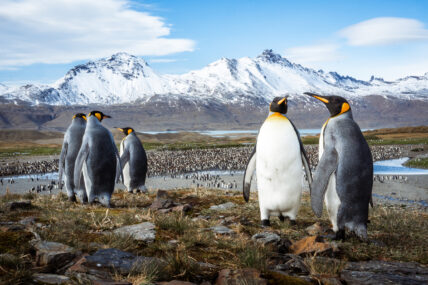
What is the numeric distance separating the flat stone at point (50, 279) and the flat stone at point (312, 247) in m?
2.32

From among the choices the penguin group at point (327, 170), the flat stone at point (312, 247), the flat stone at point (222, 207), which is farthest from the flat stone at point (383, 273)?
the flat stone at point (222, 207)

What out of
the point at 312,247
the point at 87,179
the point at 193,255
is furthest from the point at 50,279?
the point at 87,179

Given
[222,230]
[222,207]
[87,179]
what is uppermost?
[87,179]

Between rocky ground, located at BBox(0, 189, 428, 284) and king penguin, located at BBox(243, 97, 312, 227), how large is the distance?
76 centimetres

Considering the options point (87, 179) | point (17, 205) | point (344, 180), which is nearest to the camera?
point (344, 180)

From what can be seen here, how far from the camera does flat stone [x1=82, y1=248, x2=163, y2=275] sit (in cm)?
321

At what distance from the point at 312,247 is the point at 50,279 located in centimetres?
252

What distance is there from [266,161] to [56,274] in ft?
13.4

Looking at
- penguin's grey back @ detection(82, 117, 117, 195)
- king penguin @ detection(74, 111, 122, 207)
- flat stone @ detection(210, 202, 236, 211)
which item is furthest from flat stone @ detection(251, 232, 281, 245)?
penguin's grey back @ detection(82, 117, 117, 195)

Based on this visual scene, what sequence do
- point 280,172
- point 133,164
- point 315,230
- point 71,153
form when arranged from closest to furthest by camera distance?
1. point 315,230
2. point 280,172
3. point 71,153
4. point 133,164

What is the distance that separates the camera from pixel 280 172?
6.46 m

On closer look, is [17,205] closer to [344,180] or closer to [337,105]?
[344,180]

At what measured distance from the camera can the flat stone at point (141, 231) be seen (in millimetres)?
4352

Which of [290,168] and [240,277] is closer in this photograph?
[240,277]
